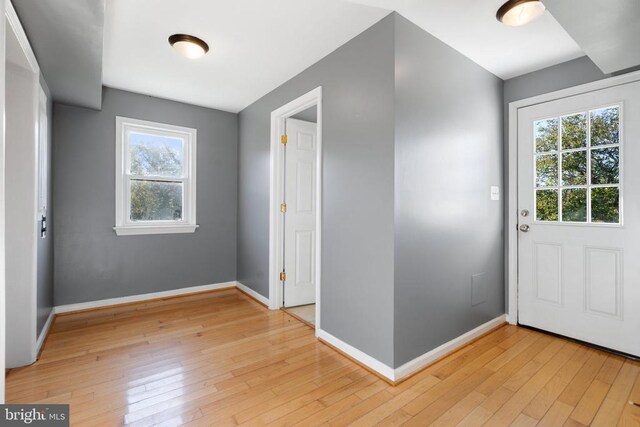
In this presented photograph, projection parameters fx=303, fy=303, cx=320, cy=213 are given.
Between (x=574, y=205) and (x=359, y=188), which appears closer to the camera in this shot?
(x=359, y=188)

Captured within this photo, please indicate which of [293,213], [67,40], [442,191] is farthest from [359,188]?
[67,40]

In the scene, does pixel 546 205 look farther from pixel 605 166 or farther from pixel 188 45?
pixel 188 45

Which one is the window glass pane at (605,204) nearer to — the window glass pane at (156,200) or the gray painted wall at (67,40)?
the gray painted wall at (67,40)

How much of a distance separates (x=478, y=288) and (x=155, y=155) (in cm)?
379

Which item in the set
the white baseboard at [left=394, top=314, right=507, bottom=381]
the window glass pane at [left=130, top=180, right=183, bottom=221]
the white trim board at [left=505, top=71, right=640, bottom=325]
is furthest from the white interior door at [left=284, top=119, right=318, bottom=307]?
the white trim board at [left=505, top=71, right=640, bottom=325]

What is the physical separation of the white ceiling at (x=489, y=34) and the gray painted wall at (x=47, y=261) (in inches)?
119

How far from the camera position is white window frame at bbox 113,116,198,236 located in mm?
3439

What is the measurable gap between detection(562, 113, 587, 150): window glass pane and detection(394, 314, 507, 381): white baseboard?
1689 millimetres

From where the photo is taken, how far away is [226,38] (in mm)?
2332

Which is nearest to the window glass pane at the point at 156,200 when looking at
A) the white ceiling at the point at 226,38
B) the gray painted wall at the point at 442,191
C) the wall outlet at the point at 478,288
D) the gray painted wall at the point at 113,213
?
the gray painted wall at the point at 113,213

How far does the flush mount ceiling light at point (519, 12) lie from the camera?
183cm

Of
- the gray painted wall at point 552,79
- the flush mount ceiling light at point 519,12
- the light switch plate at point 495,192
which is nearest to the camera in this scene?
the flush mount ceiling light at point 519,12

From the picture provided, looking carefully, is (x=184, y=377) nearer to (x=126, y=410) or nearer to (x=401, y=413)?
(x=126, y=410)

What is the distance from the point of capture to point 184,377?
2021 millimetres
